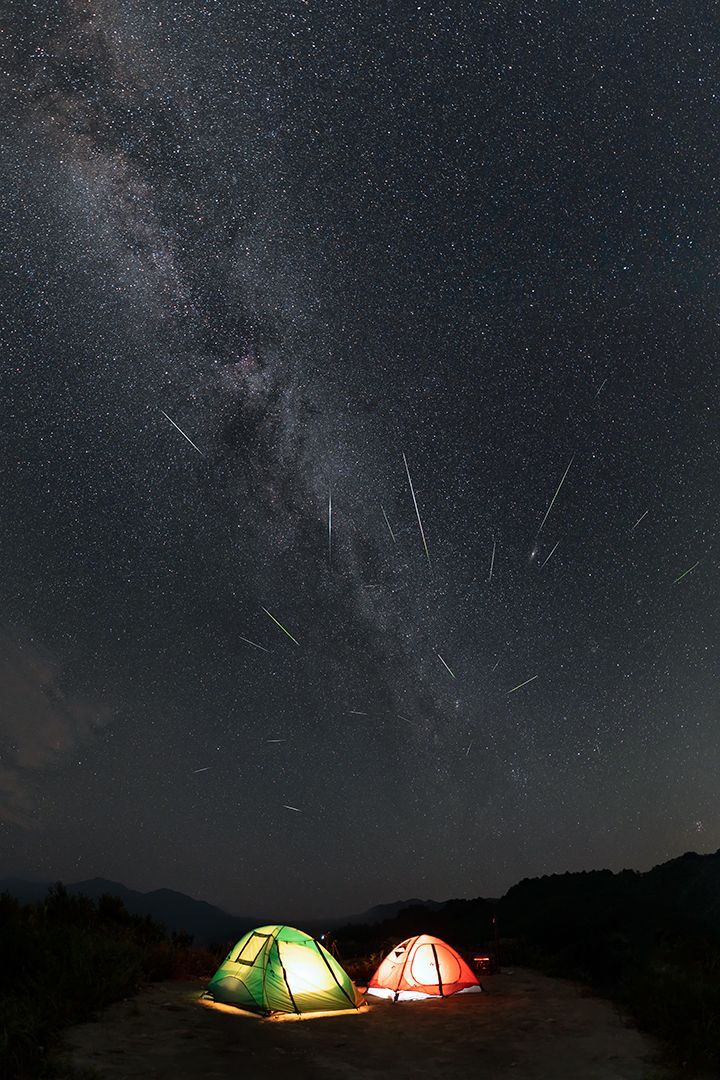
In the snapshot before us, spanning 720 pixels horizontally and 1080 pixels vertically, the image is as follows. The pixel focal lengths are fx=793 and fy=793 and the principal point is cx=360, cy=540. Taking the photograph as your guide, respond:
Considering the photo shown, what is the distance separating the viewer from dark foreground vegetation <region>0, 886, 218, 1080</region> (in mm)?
8641

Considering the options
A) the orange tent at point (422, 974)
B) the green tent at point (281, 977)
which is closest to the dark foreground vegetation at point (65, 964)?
the green tent at point (281, 977)

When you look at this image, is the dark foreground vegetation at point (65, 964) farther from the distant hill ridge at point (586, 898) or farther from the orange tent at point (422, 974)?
the distant hill ridge at point (586, 898)

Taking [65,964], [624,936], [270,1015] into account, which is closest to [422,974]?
[270,1015]

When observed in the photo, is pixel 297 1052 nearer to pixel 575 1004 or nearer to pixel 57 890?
pixel 575 1004

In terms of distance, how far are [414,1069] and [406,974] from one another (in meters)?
5.74

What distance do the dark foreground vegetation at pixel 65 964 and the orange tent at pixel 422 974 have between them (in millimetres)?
3691

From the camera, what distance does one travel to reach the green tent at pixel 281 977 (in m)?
12.8

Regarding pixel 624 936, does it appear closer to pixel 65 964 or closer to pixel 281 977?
pixel 281 977

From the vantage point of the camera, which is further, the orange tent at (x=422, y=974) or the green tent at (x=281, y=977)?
the orange tent at (x=422, y=974)

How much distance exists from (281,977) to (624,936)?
12.3 m

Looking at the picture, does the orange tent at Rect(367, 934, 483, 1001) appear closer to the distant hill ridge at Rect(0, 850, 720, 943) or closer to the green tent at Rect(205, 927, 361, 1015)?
the green tent at Rect(205, 927, 361, 1015)

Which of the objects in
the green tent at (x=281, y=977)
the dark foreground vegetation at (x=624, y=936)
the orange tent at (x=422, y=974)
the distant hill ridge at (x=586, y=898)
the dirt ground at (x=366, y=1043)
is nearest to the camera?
the dirt ground at (x=366, y=1043)

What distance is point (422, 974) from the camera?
15469 millimetres

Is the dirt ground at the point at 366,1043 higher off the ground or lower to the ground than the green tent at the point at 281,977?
lower
